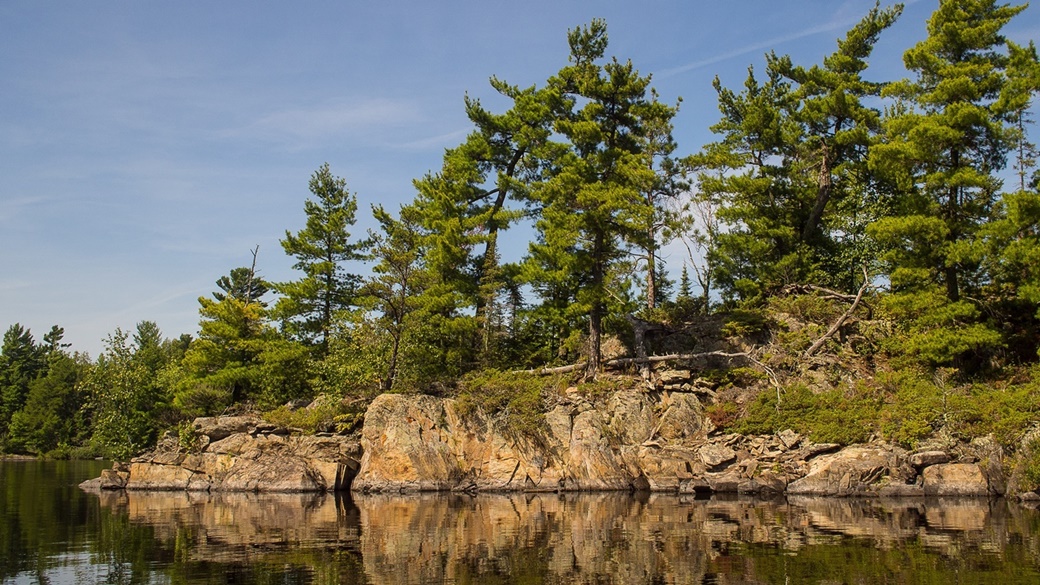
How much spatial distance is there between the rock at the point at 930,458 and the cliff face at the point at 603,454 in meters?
0.41

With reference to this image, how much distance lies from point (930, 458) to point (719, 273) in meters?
16.0

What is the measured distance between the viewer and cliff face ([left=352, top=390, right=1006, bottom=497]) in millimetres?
25875

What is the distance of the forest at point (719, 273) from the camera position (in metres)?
28.8

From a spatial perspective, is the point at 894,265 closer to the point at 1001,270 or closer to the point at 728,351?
the point at 1001,270

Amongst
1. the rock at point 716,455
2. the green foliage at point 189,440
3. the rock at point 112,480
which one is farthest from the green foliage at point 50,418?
the rock at point 716,455

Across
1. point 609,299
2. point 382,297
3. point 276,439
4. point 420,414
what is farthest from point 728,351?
point 276,439

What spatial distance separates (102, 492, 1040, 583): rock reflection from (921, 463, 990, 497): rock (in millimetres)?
931

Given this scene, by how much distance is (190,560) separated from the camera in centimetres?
1438

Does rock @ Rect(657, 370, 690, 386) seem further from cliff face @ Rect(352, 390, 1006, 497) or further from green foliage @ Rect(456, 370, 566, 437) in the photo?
green foliage @ Rect(456, 370, 566, 437)

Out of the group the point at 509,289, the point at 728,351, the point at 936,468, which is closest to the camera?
the point at 936,468

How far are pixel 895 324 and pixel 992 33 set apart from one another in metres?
12.7

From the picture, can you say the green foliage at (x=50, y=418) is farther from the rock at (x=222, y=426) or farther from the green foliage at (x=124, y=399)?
the rock at (x=222, y=426)

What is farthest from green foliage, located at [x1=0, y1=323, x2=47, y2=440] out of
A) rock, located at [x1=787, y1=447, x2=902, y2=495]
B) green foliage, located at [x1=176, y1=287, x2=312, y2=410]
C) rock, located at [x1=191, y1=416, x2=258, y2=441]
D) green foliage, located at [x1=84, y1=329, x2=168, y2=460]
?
rock, located at [x1=787, y1=447, x2=902, y2=495]

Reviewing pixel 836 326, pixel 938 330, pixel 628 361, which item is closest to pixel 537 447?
pixel 628 361
